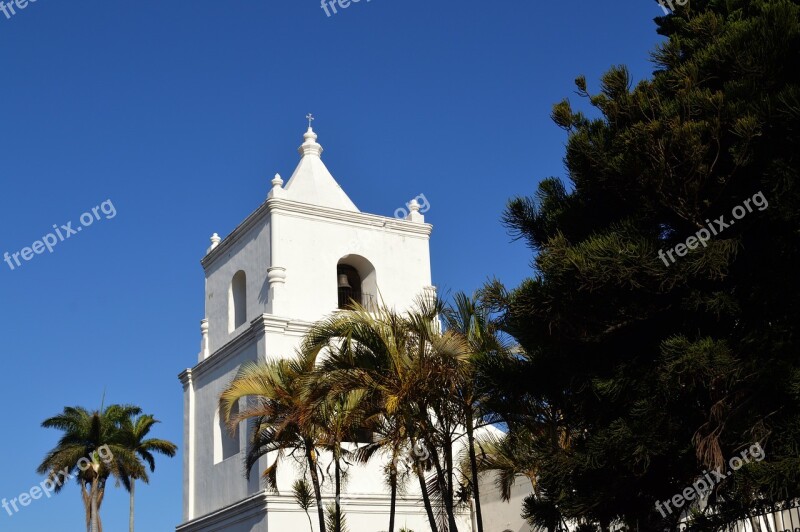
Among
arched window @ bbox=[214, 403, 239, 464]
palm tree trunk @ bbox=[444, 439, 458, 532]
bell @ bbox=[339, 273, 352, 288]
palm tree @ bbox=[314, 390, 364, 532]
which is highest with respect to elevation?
bell @ bbox=[339, 273, 352, 288]

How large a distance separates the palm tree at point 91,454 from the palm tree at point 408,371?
23.8 meters

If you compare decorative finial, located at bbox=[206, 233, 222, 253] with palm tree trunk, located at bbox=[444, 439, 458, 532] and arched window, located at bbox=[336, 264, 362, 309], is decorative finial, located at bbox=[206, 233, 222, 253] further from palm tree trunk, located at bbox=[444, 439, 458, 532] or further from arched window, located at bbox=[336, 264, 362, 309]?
palm tree trunk, located at bbox=[444, 439, 458, 532]

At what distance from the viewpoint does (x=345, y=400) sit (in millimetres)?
13859

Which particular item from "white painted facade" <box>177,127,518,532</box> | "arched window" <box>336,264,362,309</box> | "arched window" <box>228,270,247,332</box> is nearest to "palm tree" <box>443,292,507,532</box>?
"white painted facade" <box>177,127,518,532</box>

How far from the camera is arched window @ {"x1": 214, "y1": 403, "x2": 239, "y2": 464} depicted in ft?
67.6

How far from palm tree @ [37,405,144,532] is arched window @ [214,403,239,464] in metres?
15.0

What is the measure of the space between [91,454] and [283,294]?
61.7ft

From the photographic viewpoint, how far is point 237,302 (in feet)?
72.0

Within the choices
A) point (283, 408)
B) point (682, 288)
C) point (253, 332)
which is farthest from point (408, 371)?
point (253, 332)

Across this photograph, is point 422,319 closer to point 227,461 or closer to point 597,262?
point 597,262

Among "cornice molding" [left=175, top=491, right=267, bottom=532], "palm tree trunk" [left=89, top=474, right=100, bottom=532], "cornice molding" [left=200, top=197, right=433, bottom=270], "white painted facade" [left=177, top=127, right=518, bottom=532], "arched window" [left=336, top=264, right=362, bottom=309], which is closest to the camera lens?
"cornice molding" [left=175, top=491, right=267, bottom=532]

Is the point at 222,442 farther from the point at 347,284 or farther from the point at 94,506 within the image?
the point at 94,506

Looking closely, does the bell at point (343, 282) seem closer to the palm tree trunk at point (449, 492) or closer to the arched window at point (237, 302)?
the arched window at point (237, 302)

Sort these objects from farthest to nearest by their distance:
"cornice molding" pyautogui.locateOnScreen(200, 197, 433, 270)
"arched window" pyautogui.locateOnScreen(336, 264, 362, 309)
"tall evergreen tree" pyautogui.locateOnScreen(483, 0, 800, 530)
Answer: "arched window" pyautogui.locateOnScreen(336, 264, 362, 309), "cornice molding" pyautogui.locateOnScreen(200, 197, 433, 270), "tall evergreen tree" pyautogui.locateOnScreen(483, 0, 800, 530)
